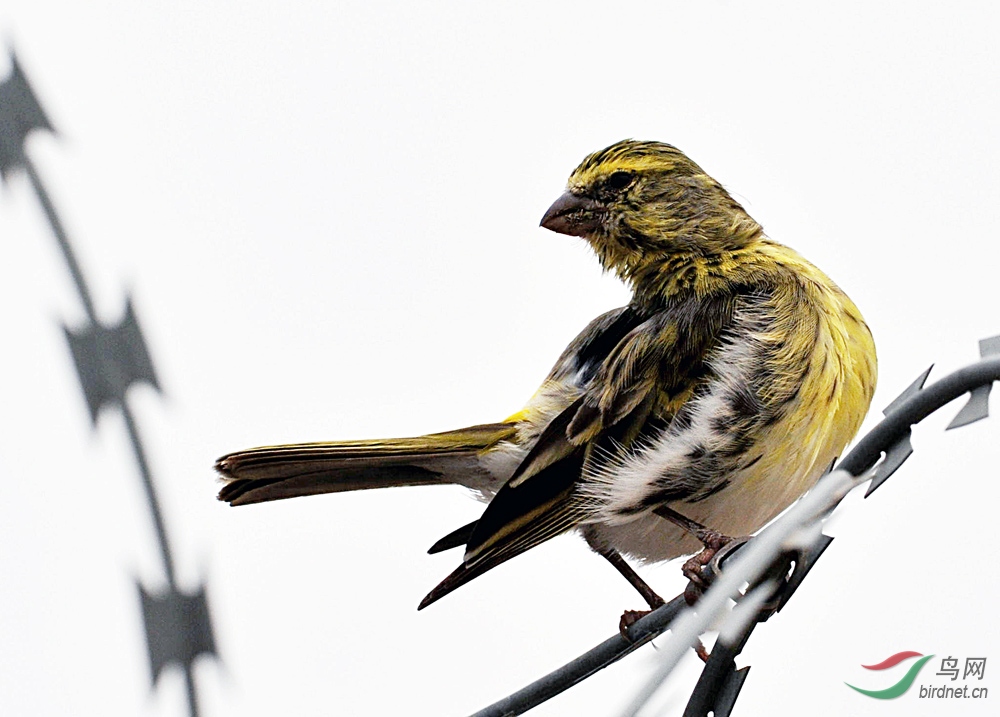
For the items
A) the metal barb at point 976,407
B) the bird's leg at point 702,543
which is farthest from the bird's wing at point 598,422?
the metal barb at point 976,407

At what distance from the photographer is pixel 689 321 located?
339 cm

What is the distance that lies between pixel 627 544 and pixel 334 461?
85 cm

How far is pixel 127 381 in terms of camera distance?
6.64 ft

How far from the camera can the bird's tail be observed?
3.35 metres

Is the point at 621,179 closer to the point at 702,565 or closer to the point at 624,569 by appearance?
the point at 624,569

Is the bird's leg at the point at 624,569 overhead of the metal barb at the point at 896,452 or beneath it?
overhead

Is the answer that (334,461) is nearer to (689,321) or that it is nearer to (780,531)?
(689,321)

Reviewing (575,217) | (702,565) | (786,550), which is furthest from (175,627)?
(575,217)

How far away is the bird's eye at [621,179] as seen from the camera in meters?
3.77

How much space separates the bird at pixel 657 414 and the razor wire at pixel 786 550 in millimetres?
1126

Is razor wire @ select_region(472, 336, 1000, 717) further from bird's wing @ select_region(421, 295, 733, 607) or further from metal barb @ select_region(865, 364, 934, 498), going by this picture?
bird's wing @ select_region(421, 295, 733, 607)

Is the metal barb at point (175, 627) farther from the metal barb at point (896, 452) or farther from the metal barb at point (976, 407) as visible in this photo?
the metal barb at point (976, 407)

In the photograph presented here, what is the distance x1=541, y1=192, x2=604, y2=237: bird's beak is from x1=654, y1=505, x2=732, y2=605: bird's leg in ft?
3.11

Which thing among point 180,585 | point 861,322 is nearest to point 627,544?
point 861,322
